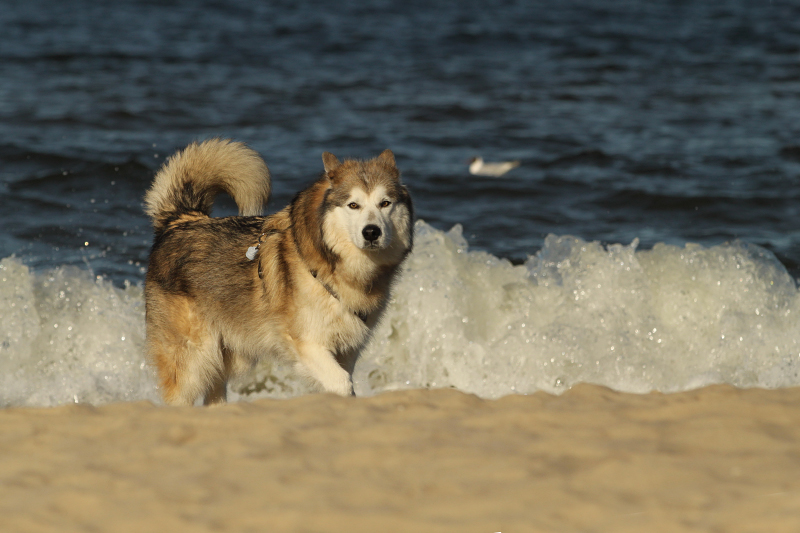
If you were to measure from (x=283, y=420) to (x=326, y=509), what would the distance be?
2.91 feet

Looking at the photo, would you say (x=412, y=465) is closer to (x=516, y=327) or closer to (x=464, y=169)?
(x=516, y=327)

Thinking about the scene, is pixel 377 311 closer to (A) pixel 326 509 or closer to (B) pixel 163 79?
(A) pixel 326 509

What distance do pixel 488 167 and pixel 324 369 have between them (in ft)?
23.0

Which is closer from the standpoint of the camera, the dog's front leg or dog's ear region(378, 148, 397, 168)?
the dog's front leg

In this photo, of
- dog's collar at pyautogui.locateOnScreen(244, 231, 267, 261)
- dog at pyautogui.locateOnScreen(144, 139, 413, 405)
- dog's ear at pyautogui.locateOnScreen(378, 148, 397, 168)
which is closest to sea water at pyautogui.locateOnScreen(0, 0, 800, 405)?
dog at pyautogui.locateOnScreen(144, 139, 413, 405)

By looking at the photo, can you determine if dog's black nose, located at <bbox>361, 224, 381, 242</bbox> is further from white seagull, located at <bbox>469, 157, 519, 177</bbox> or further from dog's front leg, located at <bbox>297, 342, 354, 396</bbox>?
white seagull, located at <bbox>469, 157, 519, 177</bbox>

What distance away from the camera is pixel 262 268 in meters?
5.03

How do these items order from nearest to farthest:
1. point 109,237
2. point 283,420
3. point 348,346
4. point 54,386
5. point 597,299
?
point 283,420 < point 348,346 < point 54,386 < point 597,299 < point 109,237

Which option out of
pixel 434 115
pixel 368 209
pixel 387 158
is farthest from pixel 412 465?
pixel 434 115

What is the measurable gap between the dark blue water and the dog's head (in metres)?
3.93

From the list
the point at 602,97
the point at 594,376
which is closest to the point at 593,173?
the point at 602,97

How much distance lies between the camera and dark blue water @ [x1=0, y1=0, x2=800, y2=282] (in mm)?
9914

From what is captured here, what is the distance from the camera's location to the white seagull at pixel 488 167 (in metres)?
11.1

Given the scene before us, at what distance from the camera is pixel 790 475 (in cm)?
314
